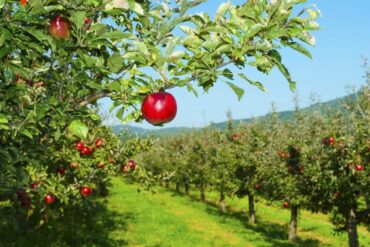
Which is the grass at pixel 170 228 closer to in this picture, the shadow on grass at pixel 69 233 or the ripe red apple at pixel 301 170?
the shadow on grass at pixel 69 233

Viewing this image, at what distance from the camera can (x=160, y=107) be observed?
2721 millimetres

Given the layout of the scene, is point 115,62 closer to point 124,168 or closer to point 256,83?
point 256,83

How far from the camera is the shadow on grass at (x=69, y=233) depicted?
1356 centimetres

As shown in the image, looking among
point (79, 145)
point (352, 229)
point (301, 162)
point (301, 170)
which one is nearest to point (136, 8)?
point (79, 145)

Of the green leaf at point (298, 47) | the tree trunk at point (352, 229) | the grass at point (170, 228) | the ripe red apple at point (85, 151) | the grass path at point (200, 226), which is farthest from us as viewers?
the grass path at point (200, 226)

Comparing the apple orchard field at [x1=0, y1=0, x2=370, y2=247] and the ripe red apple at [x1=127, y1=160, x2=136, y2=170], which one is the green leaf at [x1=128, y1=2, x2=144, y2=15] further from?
the ripe red apple at [x1=127, y1=160, x2=136, y2=170]

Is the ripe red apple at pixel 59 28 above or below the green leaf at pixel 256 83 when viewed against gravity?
above

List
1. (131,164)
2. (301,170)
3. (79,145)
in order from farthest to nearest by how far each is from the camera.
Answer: (301,170), (131,164), (79,145)

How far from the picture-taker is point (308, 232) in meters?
24.4

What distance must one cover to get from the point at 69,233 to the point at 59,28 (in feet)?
46.8

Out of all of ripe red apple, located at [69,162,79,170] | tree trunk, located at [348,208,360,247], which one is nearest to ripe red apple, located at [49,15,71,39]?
ripe red apple, located at [69,162,79,170]

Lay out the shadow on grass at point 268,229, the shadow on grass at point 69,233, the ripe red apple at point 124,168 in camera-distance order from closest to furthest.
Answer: the ripe red apple at point 124,168, the shadow on grass at point 69,233, the shadow on grass at point 268,229

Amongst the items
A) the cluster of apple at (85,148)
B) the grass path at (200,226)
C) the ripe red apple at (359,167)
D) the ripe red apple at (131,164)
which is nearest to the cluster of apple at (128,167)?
the ripe red apple at (131,164)

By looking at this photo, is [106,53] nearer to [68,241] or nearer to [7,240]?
[7,240]
